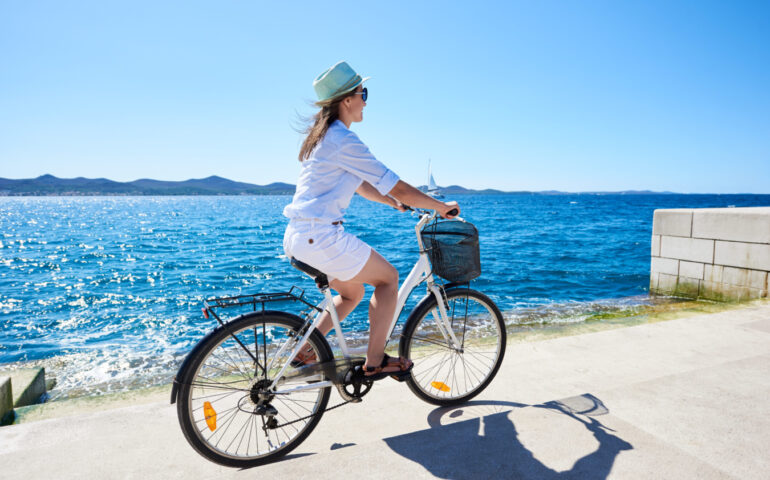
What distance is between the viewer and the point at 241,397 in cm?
271

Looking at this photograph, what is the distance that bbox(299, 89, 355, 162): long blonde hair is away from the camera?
2.67 meters

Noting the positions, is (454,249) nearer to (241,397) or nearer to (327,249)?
(327,249)

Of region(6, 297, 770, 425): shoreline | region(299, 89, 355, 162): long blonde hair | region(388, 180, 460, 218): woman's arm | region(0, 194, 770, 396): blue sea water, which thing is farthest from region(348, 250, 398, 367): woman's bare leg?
region(0, 194, 770, 396): blue sea water

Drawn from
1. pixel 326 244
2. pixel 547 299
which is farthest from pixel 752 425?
pixel 547 299

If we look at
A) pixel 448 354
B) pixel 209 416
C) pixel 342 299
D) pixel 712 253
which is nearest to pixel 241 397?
pixel 209 416

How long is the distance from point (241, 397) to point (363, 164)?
4.82ft

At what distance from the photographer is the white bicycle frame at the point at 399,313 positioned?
8.92 ft

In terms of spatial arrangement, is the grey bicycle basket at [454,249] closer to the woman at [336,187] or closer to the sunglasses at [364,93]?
the woman at [336,187]

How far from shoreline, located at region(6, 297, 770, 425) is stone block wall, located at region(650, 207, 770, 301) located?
32 cm

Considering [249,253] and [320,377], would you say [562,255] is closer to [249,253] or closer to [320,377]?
[249,253]

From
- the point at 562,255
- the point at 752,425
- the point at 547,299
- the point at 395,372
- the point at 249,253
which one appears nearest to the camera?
the point at 752,425

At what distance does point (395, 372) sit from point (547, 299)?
9368 mm

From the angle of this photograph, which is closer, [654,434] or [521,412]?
[654,434]

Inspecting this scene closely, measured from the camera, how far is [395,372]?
3.01 m
